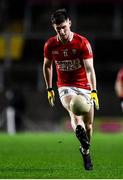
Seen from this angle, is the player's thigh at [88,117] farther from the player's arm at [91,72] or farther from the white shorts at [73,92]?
the player's arm at [91,72]

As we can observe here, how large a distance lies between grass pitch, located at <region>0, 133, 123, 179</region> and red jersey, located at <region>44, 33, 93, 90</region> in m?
1.33

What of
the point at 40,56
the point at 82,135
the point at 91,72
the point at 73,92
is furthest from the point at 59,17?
the point at 40,56

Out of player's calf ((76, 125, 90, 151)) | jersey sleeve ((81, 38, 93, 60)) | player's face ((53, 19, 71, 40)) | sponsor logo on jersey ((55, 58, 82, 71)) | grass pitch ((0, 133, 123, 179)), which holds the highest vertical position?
player's face ((53, 19, 71, 40))

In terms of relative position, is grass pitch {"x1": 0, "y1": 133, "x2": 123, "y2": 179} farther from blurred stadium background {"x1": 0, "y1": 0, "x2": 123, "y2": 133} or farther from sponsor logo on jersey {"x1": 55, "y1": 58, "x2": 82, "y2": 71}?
blurred stadium background {"x1": 0, "y1": 0, "x2": 123, "y2": 133}

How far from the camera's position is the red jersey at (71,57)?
12922 mm

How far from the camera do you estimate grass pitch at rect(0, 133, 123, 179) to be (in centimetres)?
1195

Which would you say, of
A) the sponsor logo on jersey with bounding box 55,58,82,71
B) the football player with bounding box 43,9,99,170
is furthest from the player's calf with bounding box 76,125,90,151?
the sponsor logo on jersey with bounding box 55,58,82,71

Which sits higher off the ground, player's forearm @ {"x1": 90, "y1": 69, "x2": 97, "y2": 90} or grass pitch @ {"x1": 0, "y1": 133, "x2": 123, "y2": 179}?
player's forearm @ {"x1": 90, "y1": 69, "x2": 97, "y2": 90}

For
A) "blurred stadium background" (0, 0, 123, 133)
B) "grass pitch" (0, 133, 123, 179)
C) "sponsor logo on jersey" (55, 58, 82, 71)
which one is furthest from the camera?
"blurred stadium background" (0, 0, 123, 133)

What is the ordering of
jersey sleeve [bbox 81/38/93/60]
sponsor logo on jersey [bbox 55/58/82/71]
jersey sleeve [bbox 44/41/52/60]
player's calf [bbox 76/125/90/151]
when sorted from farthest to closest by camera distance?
jersey sleeve [bbox 44/41/52/60]
sponsor logo on jersey [bbox 55/58/82/71]
jersey sleeve [bbox 81/38/93/60]
player's calf [bbox 76/125/90/151]

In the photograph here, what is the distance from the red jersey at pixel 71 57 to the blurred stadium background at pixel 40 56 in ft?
52.9

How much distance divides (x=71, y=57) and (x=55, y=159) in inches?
107

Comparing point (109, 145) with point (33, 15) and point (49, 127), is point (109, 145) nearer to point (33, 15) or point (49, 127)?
point (49, 127)

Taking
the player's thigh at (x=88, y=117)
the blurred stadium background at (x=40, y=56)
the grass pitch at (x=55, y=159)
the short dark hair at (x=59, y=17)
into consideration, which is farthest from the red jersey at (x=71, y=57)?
the blurred stadium background at (x=40, y=56)
